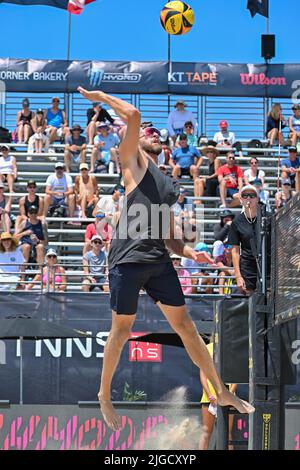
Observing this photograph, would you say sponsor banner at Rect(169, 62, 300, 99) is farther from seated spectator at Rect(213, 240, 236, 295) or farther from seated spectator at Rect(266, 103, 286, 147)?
seated spectator at Rect(213, 240, 236, 295)

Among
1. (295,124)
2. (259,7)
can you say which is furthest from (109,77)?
(295,124)

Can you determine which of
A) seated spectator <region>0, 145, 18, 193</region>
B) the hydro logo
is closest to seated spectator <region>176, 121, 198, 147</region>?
the hydro logo

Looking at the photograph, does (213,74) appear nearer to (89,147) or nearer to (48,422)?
(89,147)

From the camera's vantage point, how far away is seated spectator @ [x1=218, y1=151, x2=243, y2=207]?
16.9 meters

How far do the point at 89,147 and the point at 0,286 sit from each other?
5294 mm

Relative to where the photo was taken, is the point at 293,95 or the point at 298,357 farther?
the point at 293,95

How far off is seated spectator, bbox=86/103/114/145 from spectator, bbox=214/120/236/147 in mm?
2170

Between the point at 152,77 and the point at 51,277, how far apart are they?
25.0ft

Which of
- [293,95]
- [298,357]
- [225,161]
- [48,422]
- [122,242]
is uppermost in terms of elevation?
[293,95]

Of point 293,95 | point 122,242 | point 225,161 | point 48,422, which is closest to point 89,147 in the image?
point 225,161

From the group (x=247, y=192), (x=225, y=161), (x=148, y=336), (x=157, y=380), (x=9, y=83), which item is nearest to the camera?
(x=247, y=192)

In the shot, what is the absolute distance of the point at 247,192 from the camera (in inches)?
388

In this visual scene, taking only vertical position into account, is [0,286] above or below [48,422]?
above

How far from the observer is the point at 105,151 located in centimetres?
1848
